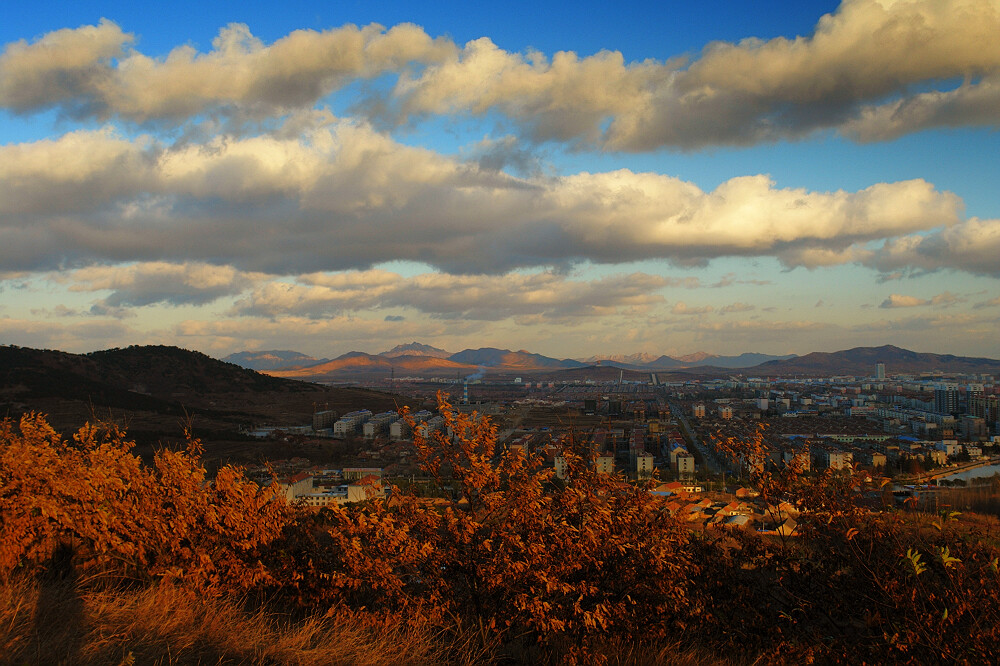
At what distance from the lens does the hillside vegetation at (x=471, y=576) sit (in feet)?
15.2

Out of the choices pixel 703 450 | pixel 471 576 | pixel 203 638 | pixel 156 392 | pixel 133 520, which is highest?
pixel 133 520

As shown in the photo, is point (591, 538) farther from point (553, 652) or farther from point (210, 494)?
point (210, 494)

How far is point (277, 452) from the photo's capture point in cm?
3070

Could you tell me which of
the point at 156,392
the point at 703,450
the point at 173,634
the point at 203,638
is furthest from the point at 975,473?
the point at 156,392

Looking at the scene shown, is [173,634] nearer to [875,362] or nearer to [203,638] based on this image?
[203,638]

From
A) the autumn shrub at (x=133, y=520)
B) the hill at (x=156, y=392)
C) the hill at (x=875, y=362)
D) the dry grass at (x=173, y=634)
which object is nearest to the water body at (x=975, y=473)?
the dry grass at (x=173, y=634)

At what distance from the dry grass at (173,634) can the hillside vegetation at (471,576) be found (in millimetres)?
20

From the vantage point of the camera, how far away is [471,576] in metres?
5.32

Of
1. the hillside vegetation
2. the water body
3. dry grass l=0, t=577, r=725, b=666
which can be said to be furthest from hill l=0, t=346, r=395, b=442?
the water body

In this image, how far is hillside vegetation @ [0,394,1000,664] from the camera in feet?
15.2

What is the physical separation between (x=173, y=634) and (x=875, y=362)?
201990 millimetres

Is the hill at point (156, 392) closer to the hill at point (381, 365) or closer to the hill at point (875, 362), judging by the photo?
the hill at point (381, 365)

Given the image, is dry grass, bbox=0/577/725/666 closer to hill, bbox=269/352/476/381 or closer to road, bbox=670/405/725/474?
road, bbox=670/405/725/474

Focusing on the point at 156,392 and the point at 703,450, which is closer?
the point at 703,450
